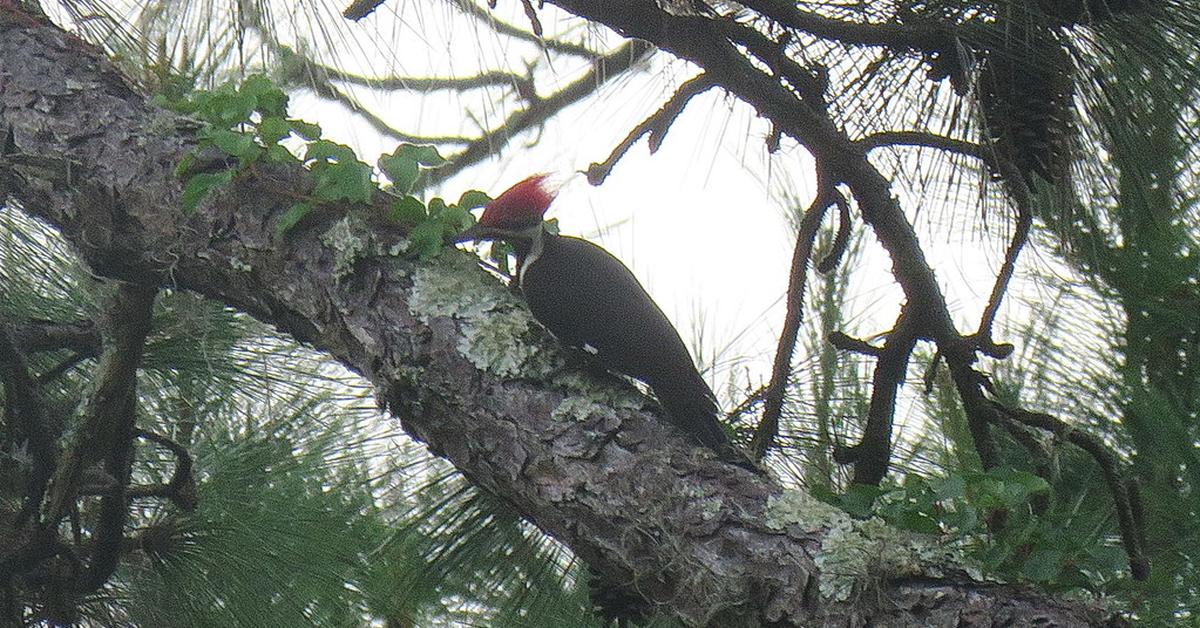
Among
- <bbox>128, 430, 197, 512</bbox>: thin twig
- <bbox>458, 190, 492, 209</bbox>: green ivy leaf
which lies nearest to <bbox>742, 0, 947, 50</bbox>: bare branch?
<bbox>458, 190, 492, 209</bbox>: green ivy leaf

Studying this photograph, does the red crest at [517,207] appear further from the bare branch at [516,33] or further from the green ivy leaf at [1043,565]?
the green ivy leaf at [1043,565]

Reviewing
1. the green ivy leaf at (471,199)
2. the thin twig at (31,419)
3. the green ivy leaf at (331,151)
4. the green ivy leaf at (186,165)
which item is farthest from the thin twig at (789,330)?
the thin twig at (31,419)

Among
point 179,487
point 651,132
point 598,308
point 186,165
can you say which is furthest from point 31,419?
point 651,132

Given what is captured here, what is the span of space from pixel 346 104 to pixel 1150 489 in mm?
850

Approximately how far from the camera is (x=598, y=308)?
3.89 ft

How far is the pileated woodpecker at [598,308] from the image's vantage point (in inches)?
41.7

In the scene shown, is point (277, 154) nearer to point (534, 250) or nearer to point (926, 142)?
point (534, 250)

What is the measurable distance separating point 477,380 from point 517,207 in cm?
34

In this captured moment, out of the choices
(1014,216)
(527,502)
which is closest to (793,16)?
(1014,216)

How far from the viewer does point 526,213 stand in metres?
1.29

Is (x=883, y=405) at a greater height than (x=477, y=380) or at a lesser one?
greater

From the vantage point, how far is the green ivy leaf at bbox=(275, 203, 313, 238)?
Answer: 1069 mm

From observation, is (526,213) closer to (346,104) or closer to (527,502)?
(346,104)

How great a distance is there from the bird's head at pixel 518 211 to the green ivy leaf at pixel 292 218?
0.23 m
